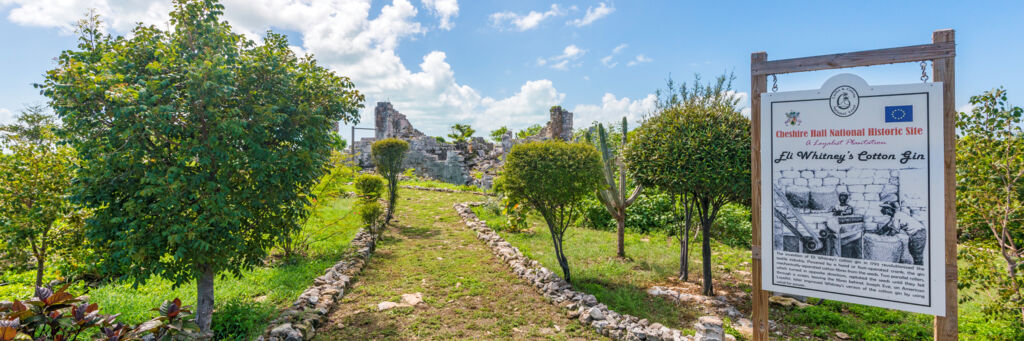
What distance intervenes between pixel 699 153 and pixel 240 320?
5.48 metres

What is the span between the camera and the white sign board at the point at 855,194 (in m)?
2.85

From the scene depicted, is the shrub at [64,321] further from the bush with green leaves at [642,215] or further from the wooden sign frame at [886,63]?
the bush with green leaves at [642,215]

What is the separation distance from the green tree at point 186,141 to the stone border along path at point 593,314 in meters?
3.30

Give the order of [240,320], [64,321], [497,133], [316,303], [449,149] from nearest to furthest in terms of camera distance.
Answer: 1. [64,321]
2. [240,320]
3. [316,303]
4. [449,149]
5. [497,133]

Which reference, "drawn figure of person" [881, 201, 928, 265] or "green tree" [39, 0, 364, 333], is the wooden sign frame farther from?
"green tree" [39, 0, 364, 333]

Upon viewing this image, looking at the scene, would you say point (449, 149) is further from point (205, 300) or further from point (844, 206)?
point (844, 206)

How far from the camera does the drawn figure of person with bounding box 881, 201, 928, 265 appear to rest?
113 inches

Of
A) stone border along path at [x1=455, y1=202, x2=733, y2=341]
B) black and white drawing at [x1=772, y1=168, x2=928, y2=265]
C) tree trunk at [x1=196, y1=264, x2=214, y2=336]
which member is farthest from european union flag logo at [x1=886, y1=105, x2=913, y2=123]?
tree trunk at [x1=196, y1=264, x2=214, y2=336]

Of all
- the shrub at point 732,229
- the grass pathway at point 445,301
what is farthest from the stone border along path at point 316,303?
the shrub at point 732,229

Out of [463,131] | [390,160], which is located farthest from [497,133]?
[390,160]

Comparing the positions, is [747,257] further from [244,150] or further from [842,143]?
[244,150]

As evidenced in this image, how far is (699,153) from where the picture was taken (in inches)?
191

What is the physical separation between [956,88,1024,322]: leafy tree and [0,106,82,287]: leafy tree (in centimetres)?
849

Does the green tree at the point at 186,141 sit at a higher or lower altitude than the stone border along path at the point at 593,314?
higher
